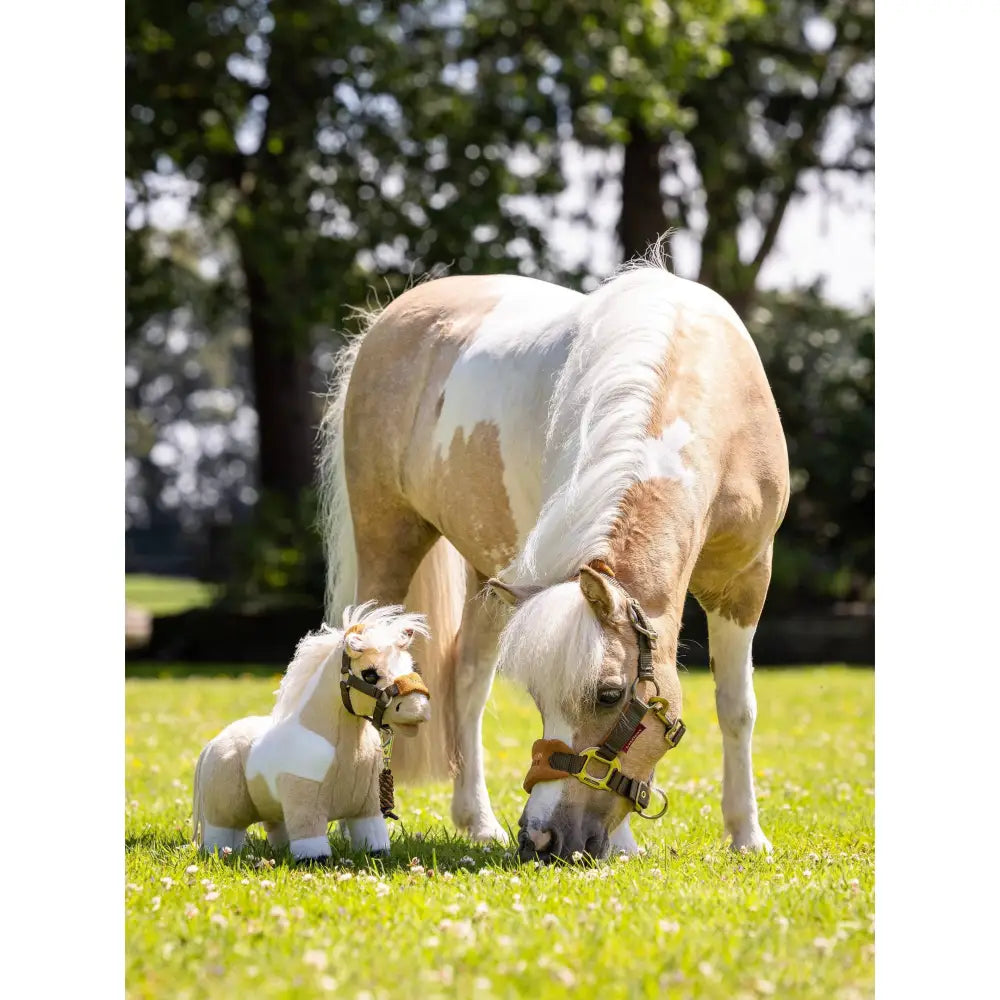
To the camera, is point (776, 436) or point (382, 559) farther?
point (382, 559)

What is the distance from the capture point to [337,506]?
6.34m

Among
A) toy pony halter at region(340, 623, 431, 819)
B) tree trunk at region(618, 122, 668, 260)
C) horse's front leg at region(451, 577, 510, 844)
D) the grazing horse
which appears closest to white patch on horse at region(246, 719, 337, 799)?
toy pony halter at region(340, 623, 431, 819)

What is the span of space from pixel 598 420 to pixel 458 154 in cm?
1118

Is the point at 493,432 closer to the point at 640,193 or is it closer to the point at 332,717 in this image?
the point at 332,717

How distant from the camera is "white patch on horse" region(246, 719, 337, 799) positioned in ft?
14.5

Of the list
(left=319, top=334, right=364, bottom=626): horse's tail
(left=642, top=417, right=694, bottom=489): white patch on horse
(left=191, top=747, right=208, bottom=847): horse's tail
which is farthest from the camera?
(left=319, top=334, right=364, bottom=626): horse's tail

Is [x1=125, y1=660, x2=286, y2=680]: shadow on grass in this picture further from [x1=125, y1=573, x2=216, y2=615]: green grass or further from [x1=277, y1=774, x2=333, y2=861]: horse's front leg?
[x1=277, y1=774, x2=333, y2=861]: horse's front leg

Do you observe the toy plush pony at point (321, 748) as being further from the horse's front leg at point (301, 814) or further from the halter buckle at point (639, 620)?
the halter buckle at point (639, 620)

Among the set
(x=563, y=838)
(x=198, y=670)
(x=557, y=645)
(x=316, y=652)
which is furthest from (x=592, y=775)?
(x=198, y=670)

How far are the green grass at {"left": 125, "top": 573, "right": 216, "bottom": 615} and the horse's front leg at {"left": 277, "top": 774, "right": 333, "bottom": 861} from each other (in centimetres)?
2033

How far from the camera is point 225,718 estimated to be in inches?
378
